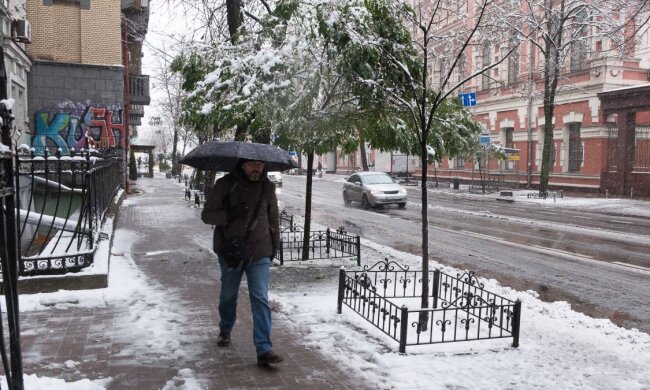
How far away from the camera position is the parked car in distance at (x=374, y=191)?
914 inches

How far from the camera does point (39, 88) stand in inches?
808

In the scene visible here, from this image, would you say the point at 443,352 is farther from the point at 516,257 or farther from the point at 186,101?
the point at 516,257

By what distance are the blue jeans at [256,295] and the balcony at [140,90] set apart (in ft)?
93.4

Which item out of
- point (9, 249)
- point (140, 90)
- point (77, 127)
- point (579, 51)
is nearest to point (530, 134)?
point (579, 51)

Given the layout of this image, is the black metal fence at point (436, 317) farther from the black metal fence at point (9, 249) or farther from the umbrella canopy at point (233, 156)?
the black metal fence at point (9, 249)

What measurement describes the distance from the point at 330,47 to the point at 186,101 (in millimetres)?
2908

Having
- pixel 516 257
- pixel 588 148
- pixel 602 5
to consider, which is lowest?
pixel 516 257

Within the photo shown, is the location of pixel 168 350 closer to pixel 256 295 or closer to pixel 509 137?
pixel 256 295

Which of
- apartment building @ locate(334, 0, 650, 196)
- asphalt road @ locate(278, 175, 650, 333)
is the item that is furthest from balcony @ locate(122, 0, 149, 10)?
apartment building @ locate(334, 0, 650, 196)

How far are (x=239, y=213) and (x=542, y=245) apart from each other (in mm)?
10289

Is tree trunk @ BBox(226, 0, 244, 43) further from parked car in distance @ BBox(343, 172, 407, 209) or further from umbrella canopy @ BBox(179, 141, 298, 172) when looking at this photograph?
parked car in distance @ BBox(343, 172, 407, 209)

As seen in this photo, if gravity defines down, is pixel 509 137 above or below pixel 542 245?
above

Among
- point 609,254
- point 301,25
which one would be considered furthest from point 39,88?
point 609,254

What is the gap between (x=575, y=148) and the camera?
3180 cm
